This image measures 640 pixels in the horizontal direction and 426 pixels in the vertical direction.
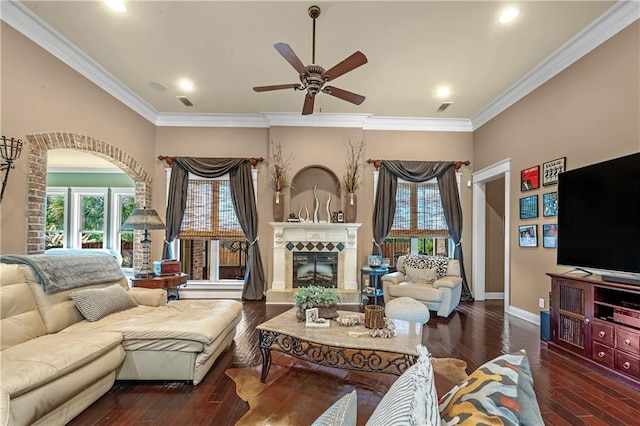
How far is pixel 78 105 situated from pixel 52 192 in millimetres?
5532

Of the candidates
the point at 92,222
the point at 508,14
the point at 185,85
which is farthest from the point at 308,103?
the point at 92,222

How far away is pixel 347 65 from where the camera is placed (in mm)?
2908

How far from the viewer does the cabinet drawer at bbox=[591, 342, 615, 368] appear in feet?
9.32

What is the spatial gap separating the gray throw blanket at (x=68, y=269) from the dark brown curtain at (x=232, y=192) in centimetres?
249

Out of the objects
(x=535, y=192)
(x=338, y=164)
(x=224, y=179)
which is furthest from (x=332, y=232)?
(x=535, y=192)

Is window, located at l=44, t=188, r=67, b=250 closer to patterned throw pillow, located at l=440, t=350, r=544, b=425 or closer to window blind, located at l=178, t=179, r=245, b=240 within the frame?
window blind, located at l=178, t=179, r=245, b=240

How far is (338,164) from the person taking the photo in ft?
A: 19.7

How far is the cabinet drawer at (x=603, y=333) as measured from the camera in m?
2.85

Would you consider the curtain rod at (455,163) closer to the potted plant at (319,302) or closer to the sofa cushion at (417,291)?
the sofa cushion at (417,291)

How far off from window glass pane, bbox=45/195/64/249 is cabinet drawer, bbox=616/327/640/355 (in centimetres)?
1045

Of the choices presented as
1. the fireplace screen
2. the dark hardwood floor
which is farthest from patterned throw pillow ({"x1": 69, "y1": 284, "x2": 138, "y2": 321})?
the fireplace screen

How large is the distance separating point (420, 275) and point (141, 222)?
166 inches

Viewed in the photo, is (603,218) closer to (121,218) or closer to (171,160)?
(171,160)

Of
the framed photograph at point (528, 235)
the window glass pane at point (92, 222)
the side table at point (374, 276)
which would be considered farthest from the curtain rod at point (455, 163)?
the window glass pane at point (92, 222)
